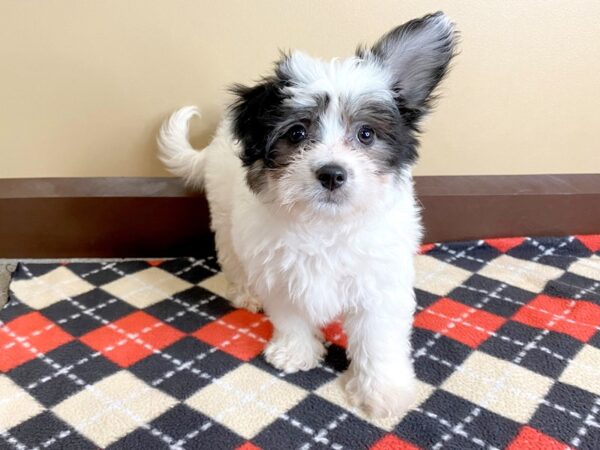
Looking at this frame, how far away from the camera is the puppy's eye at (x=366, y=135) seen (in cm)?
128

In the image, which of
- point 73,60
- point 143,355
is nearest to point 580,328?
point 143,355

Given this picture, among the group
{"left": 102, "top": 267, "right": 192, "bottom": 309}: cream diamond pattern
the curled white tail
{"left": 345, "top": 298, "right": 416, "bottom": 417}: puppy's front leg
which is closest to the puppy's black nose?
{"left": 345, "top": 298, "right": 416, "bottom": 417}: puppy's front leg

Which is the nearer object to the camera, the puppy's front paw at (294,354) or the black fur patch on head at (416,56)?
the black fur patch on head at (416,56)

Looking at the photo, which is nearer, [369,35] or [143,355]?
[143,355]

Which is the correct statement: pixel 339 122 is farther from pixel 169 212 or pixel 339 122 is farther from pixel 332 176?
pixel 169 212

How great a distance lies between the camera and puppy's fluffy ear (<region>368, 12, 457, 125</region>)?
1316mm

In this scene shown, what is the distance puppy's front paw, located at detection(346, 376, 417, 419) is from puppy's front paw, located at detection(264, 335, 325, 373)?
0.57ft

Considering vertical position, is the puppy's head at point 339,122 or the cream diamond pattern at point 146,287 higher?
the puppy's head at point 339,122

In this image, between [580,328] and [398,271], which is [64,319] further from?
[580,328]

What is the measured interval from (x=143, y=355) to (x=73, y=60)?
1027 millimetres

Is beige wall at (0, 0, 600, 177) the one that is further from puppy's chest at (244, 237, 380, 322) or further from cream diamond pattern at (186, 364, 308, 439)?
cream diamond pattern at (186, 364, 308, 439)

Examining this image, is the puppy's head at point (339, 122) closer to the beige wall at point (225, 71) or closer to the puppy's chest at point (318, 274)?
the puppy's chest at point (318, 274)

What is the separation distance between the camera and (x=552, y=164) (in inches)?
86.8

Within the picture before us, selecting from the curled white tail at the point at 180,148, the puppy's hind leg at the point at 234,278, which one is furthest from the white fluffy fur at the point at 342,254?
the curled white tail at the point at 180,148
